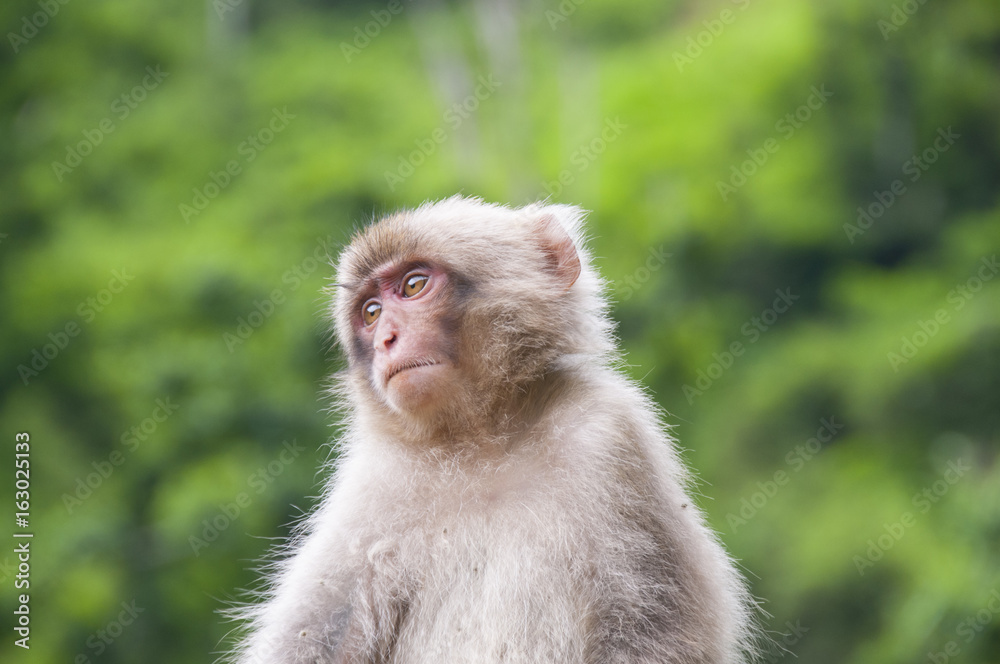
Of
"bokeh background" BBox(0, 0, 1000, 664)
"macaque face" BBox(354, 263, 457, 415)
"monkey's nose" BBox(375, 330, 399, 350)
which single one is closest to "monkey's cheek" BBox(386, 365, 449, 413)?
"macaque face" BBox(354, 263, 457, 415)

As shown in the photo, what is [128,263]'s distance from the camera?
31.3ft

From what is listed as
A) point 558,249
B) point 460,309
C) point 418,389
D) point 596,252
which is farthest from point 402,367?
point 596,252

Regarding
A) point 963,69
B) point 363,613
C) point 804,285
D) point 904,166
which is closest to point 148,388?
point 363,613

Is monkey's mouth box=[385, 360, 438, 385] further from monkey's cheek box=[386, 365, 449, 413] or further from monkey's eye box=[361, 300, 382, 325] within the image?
monkey's eye box=[361, 300, 382, 325]

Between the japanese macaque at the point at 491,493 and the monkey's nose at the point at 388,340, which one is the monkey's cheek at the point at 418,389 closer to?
the japanese macaque at the point at 491,493

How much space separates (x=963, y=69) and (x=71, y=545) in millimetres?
→ 9650

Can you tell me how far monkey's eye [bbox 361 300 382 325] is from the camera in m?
4.21

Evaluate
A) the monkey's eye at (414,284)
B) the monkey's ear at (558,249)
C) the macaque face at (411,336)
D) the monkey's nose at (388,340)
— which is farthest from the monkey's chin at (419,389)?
the monkey's ear at (558,249)

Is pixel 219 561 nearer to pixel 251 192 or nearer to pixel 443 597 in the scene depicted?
pixel 251 192

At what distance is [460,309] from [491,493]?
0.75 m

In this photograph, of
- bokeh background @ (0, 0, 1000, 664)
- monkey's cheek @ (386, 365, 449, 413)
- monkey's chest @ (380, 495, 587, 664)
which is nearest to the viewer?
monkey's chest @ (380, 495, 587, 664)

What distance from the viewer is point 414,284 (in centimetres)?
413

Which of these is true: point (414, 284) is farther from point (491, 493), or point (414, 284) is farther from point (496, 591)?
point (496, 591)

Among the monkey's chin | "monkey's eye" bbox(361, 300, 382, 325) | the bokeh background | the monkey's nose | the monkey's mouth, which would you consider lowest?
the monkey's chin
